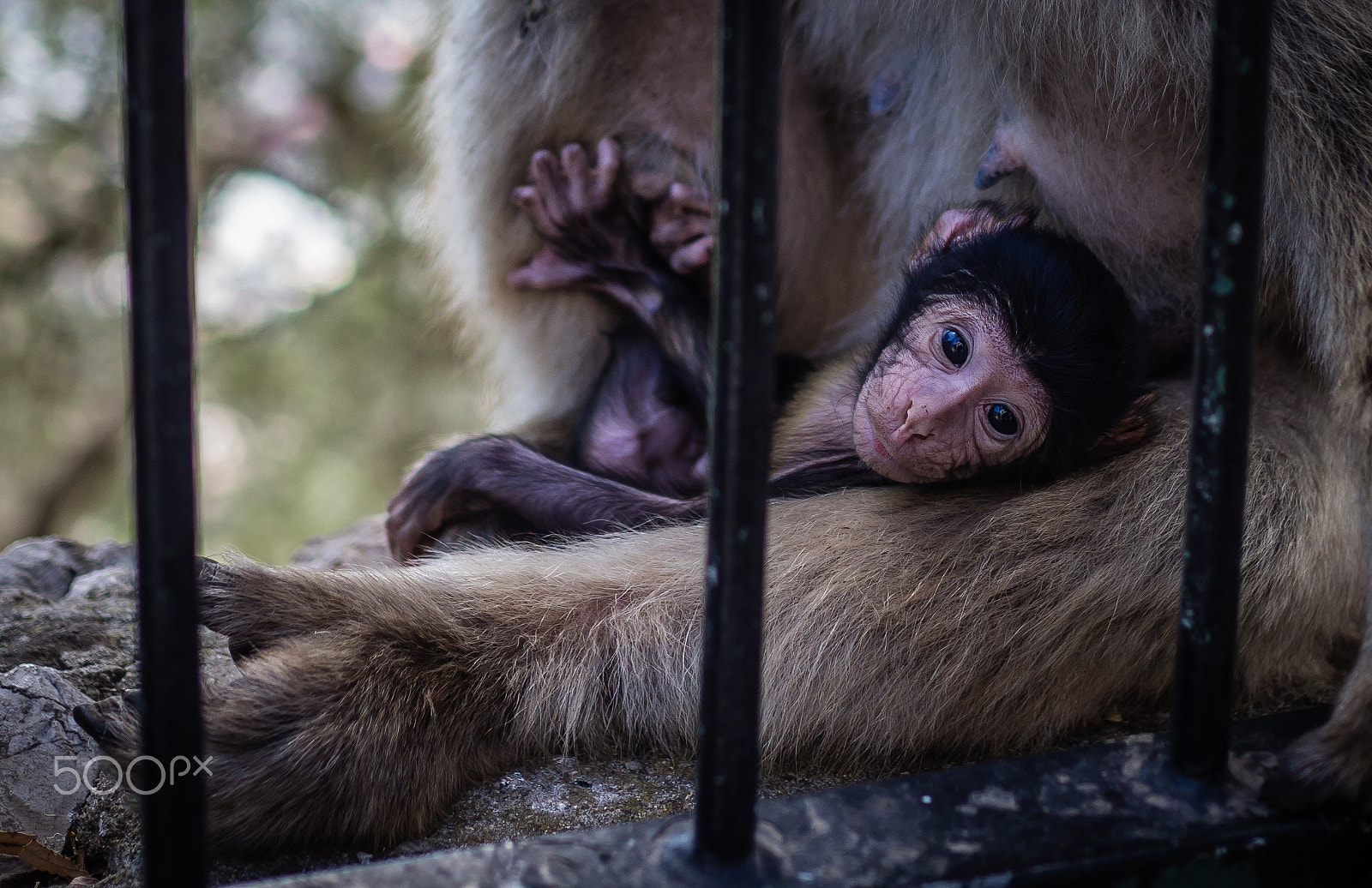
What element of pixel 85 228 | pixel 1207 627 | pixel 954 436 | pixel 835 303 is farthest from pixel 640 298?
pixel 85 228

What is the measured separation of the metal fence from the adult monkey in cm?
25

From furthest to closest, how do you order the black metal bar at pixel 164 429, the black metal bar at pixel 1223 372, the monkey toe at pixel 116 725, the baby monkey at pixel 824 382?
the baby monkey at pixel 824 382 → the monkey toe at pixel 116 725 → the black metal bar at pixel 1223 372 → the black metal bar at pixel 164 429

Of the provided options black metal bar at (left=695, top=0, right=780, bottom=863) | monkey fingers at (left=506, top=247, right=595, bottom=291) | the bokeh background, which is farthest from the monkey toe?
the bokeh background

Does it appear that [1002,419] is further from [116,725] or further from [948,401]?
[116,725]

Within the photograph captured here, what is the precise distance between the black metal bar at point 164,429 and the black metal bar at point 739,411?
0.39 metres

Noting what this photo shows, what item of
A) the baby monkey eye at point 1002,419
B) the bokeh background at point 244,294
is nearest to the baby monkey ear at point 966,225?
the baby monkey eye at point 1002,419

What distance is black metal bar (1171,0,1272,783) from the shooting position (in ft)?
3.11

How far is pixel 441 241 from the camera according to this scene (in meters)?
2.37

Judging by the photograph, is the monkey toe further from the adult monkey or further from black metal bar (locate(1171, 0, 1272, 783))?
black metal bar (locate(1171, 0, 1272, 783))

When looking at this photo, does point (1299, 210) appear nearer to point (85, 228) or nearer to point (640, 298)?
point (640, 298)

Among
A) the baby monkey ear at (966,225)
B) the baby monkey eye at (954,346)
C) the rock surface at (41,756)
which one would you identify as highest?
the baby monkey ear at (966,225)

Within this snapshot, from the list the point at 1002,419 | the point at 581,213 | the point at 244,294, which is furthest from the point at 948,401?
the point at 244,294

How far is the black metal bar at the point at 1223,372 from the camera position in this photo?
3.11ft

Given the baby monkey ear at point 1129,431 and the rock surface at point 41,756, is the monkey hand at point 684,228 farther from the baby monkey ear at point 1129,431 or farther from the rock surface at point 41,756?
the rock surface at point 41,756
